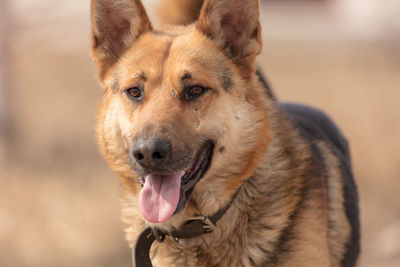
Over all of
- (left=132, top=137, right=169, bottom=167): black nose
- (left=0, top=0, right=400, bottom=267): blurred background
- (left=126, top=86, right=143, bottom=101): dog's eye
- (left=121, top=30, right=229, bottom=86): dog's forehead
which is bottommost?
(left=0, top=0, right=400, bottom=267): blurred background

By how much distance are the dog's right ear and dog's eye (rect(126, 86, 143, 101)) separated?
0.32 meters

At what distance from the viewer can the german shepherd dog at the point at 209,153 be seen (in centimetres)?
309

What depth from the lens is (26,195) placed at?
674 centimetres

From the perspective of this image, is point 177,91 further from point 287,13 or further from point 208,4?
point 287,13

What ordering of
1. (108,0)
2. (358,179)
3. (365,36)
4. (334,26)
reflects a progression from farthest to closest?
(334,26) → (365,36) → (358,179) → (108,0)

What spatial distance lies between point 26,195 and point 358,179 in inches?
152

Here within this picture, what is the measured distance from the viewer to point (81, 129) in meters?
9.20

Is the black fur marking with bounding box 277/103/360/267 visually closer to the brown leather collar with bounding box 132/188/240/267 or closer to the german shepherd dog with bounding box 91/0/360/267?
the german shepherd dog with bounding box 91/0/360/267

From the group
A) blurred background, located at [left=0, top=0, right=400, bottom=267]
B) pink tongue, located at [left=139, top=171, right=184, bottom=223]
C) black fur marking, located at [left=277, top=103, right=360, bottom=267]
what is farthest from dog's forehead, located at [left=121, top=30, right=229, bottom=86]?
blurred background, located at [left=0, top=0, right=400, bottom=267]

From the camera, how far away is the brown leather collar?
3197 millimetres

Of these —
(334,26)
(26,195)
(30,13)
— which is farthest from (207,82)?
(334,26)

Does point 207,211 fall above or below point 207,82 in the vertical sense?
below

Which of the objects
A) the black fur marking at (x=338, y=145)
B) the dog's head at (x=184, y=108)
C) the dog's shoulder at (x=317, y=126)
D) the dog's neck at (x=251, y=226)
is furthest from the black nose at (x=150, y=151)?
the dog's shoulder at (x=317, y=126)

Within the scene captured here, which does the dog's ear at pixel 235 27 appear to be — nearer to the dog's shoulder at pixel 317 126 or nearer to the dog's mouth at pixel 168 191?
the dog's mouth at pixel 168 191
